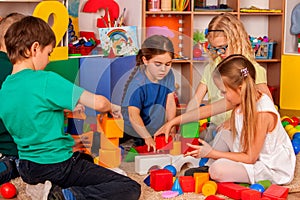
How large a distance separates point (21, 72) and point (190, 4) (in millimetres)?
1659

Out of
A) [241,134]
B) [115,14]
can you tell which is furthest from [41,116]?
[115,14]

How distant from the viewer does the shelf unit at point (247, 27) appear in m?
2.83

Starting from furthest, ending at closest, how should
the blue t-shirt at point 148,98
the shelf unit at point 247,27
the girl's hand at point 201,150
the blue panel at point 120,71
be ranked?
the shelf unit at point 247,27, the blue panel at point 120,71, the blue t-shirt at point 148,98, the girl's hand at point 201,150

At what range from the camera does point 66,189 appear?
1423 mm

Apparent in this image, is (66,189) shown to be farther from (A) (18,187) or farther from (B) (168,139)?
(B) (168,139)

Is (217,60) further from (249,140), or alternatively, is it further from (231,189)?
(231,189)

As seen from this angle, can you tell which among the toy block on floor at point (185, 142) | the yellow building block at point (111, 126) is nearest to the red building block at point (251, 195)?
the toy block on floor at point (185, 142)

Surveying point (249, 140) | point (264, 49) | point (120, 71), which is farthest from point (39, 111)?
point (264, 49)

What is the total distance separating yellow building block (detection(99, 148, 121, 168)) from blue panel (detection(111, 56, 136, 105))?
409 millimetres

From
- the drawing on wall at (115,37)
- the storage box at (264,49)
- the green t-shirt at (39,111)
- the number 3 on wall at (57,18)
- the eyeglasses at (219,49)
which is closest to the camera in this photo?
the green t-shirt at (39,111)

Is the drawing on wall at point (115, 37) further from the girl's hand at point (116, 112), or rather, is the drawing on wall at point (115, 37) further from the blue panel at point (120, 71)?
the girl's hand at point (116, 112)

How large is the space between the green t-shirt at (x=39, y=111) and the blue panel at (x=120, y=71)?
70 centimetres

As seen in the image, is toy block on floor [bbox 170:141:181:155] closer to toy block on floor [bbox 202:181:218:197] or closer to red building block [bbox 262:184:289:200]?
toy block on floor [bbox 202:181:218:197]

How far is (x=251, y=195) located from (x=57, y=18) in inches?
50.8
